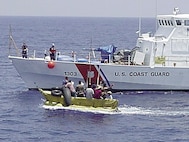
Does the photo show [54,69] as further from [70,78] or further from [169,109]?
[169,109]

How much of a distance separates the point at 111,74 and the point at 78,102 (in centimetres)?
564

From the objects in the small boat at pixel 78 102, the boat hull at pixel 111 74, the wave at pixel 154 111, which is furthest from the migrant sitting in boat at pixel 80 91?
the boat hull at pixel 111 74

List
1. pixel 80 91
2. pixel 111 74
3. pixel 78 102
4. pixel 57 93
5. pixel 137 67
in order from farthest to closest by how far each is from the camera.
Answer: pixel 111 74
pixel 137 67
pixel 80 91
pixel 57 93
pixel 78 102

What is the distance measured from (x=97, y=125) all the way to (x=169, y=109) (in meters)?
5.50

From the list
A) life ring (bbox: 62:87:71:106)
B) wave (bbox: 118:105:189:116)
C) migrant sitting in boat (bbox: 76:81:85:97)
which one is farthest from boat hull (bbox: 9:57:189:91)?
life ring (bbox: 62:87:71:106)

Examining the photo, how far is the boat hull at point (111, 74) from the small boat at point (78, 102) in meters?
4.76

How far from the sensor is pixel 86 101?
113 feet

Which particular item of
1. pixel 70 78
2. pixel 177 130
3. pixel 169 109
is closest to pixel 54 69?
pixel 70 78

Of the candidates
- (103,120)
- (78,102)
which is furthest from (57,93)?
(103,120)

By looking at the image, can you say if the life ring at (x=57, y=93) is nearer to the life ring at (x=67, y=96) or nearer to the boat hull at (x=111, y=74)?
the life ring at (x=67, y=96)

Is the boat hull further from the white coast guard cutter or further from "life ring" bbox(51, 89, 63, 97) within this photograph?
"life ring" bbox(51, 89, 63, 97)

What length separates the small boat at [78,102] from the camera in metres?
34.3

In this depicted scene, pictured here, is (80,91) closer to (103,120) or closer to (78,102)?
(78,102)

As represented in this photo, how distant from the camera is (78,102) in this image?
34.7 m
